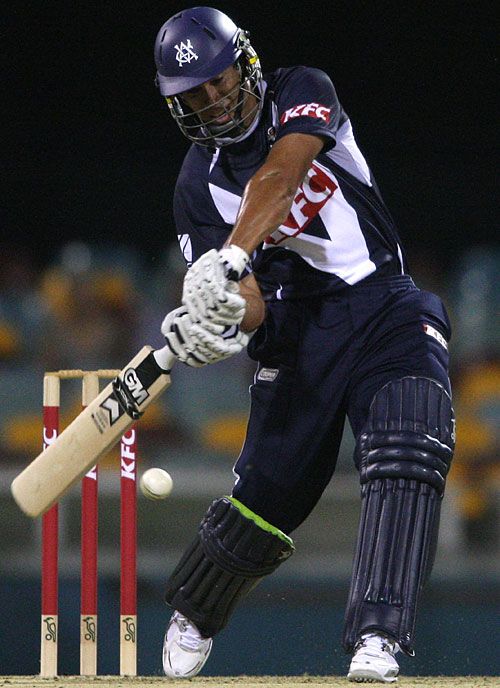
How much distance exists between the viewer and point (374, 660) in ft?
6.15

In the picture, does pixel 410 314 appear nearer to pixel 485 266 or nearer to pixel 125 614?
pixel 125 614

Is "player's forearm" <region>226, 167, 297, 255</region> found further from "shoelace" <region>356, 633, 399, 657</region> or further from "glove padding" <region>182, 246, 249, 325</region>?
"shoelace" <region>356, 633, 399, 657</region>

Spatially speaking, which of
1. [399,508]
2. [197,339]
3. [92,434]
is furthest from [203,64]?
[399,508]

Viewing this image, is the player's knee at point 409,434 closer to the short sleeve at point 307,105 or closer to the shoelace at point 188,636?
the short sleeve at point 307,105

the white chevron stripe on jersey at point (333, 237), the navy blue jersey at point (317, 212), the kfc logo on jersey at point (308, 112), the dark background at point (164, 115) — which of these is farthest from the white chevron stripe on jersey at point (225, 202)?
the dark background at point (164, 115)

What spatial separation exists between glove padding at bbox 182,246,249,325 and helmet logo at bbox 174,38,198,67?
418 mm

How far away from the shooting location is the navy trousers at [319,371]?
217 cm

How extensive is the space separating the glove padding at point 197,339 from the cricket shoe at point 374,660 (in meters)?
0.51

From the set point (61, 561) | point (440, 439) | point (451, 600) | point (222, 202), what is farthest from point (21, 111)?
point (440, 439)

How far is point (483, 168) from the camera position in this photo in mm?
5492

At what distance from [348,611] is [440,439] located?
32 cm

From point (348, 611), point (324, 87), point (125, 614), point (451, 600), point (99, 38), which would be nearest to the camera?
point (348, 611)

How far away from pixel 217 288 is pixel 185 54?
19.8 inches

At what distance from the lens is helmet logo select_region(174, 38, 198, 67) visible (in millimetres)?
2119
